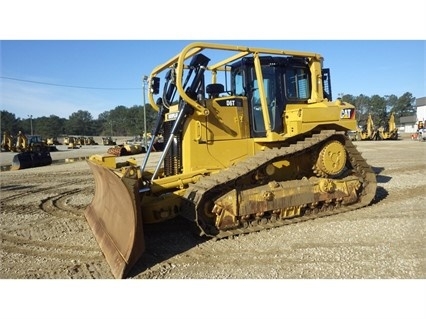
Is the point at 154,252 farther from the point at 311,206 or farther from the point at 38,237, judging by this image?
the point at 311,206

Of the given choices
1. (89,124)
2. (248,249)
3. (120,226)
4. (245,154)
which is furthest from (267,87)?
(89,124)

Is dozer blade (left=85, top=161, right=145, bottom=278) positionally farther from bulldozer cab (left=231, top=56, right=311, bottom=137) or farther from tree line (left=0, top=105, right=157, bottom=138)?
tree line (left=0, top=105, right=157, bottom=138)

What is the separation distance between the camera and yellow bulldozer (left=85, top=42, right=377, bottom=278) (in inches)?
224

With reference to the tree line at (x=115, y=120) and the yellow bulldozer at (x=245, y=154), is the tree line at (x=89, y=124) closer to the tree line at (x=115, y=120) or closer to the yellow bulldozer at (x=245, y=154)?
the tree line at (x=115, y=120)

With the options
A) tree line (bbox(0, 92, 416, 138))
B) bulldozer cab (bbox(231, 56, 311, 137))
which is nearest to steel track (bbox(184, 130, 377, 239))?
bulldozer cab (bbox(231, 56, 311, 137))

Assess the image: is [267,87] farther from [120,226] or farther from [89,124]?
[89,124]

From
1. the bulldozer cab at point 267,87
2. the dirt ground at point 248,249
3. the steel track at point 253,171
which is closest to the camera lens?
the dirt ground at point 248,249

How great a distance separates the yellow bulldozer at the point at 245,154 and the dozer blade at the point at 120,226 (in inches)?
2.0

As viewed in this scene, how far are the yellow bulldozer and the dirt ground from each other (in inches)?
13.7

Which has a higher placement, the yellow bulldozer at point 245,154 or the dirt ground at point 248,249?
the yellow bulldozer at point 245,154

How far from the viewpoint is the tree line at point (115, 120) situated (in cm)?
8056

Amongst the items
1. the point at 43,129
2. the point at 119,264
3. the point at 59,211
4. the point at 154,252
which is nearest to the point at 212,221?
the point at 154,252

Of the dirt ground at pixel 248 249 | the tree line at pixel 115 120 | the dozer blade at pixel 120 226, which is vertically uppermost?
the tree line at pixel 115 120

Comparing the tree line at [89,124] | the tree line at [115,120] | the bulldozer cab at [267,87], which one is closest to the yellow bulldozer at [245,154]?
the bulldozer cab at [267,87]
